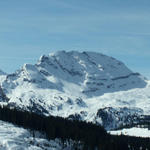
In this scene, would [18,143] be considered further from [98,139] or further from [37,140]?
[98,139]

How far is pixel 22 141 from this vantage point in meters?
174

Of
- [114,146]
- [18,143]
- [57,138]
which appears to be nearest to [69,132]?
[57,138]

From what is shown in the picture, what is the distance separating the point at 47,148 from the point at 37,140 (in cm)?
787

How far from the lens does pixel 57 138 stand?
193500 mm

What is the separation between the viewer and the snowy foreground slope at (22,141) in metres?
166

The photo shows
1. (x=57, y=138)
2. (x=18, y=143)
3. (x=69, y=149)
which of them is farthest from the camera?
(x=57, y=138)

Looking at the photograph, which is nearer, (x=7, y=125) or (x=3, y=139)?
(x=3, y=139)

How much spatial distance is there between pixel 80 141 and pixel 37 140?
2095cm

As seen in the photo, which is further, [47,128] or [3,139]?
[47,128]

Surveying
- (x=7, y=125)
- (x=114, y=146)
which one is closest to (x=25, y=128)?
(x=7, y=125)

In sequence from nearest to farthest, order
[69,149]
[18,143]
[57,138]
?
1. [18,143]
2. [69,149]
3. [57,138]

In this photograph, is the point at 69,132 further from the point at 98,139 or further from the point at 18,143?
the point at 18,143

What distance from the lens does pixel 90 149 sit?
18538cm

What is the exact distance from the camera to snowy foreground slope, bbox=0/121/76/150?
166 m
